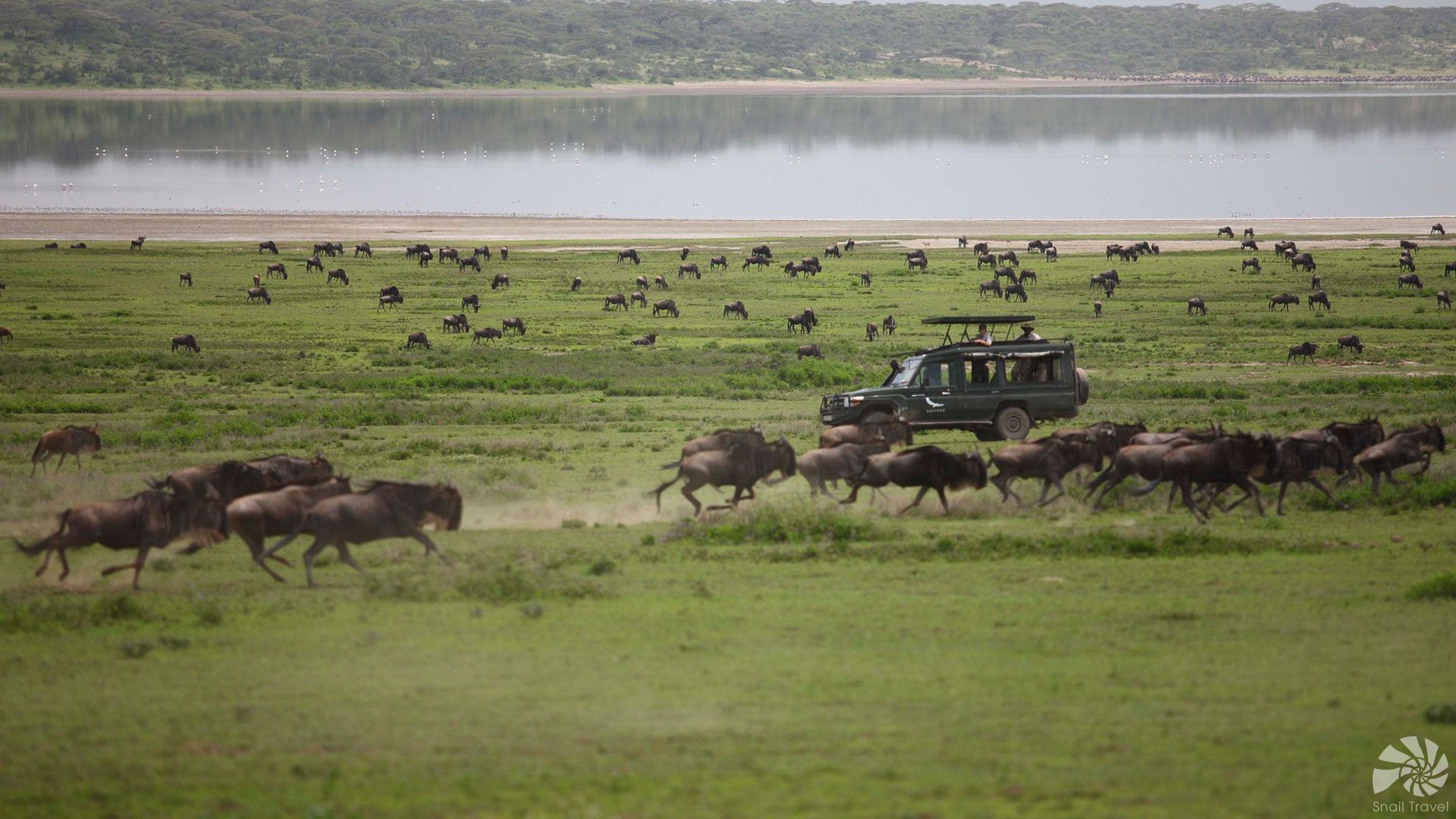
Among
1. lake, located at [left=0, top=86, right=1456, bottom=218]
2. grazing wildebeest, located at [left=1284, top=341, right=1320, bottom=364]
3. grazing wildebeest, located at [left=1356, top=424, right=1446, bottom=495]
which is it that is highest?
lake, located at [left=0, top=86, right=1456, bottom=218]

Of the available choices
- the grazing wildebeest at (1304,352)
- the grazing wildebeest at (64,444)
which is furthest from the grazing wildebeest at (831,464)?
the grazing wildebeest at (1304,352)

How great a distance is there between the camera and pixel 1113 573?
1608 centimetres

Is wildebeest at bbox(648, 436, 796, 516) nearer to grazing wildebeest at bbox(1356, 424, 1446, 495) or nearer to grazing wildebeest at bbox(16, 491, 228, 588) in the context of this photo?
grazing wildebeest at bbox(16, 491, 228, 588)

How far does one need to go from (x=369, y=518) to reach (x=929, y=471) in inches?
297

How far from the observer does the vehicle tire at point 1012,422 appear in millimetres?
26141

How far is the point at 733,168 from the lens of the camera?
148375 mm

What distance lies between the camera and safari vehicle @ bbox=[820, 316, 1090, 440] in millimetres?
25891

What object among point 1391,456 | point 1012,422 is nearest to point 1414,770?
point 1391,456

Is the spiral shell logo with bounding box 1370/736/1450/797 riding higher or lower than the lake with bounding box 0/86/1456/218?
lower

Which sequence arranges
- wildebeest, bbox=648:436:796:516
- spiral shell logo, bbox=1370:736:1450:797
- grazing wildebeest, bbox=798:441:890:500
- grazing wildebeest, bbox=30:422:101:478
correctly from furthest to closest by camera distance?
grazing wildebeest, bbox=30:422:101:478 → grazing wildebeest, bbox=798:441:890:500 → wildebeest, bbox=648:436:796:516 → spiral shell logo, bbox=1370:736:1450:797

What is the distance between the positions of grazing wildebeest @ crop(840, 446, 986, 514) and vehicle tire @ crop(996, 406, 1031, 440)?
259 inches

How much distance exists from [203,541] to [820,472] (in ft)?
26.9

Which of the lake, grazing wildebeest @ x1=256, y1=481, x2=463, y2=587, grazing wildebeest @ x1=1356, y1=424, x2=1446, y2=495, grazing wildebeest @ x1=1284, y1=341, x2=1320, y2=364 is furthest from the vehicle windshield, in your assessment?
the lake

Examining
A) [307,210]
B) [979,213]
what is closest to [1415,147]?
[979,213]
